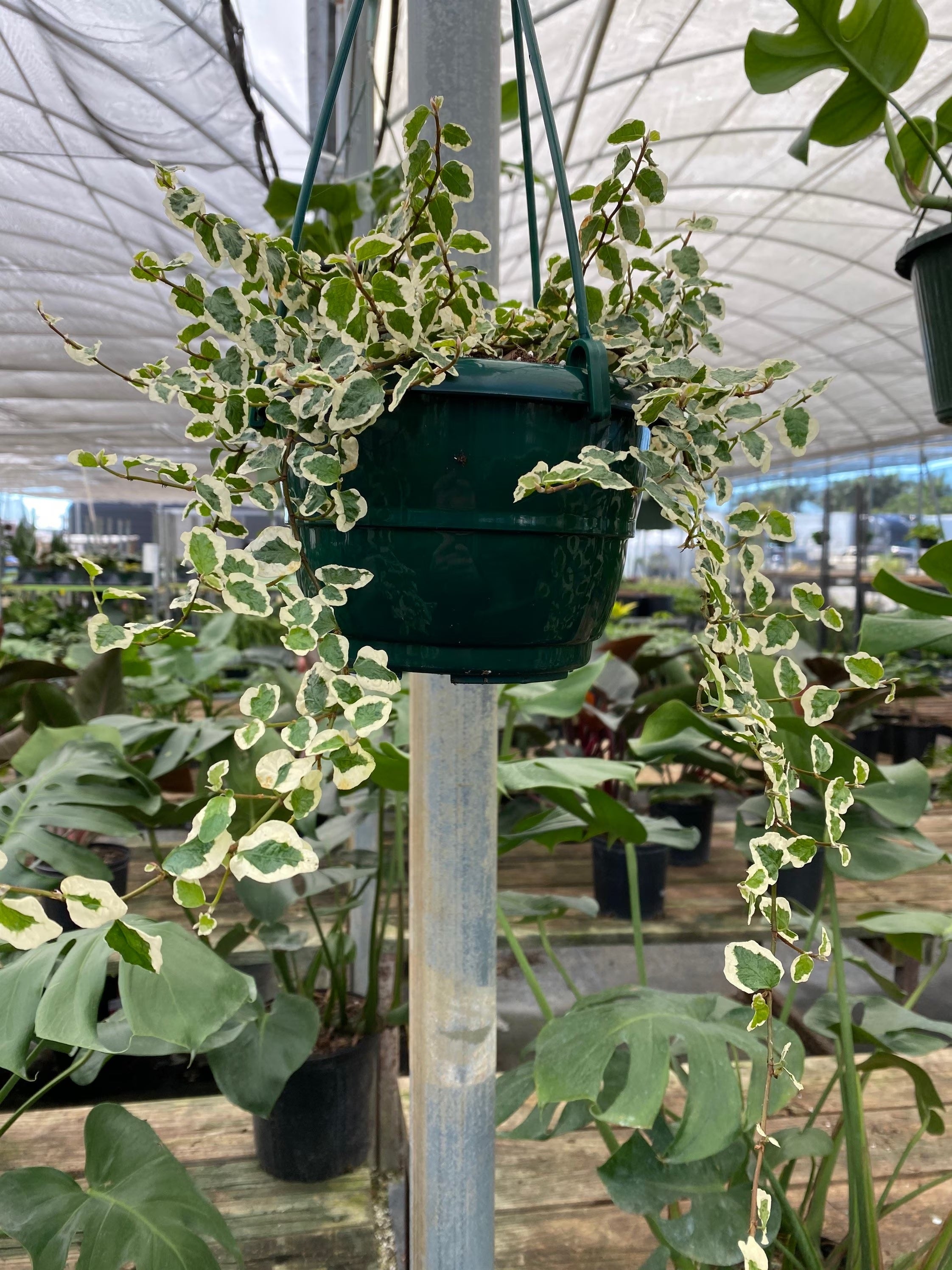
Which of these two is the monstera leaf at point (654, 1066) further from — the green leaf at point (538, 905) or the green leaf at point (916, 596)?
the green leaf at point (916, 596)

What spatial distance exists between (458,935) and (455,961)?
21 millimetres

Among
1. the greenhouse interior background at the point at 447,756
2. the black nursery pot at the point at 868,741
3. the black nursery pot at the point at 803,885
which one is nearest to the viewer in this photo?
the greenhouse interior background at the point at 447,756

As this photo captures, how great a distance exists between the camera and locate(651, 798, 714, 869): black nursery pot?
2533 mm

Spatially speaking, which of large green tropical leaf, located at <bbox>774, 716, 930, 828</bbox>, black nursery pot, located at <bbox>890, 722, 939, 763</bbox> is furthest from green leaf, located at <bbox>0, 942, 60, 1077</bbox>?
black nursery pot, located at <bbox>890, 722, 939, 763</bbox>

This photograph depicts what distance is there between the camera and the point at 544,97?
0.52 metres

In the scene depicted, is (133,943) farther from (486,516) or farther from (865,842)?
(865,842)

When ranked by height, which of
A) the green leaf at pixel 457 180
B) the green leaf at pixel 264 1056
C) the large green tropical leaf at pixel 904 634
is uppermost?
the green leaf at pixel 457 180

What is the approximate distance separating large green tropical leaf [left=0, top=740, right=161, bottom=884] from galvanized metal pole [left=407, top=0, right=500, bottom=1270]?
1.49 ft

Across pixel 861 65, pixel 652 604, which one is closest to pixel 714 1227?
pixel 861 65

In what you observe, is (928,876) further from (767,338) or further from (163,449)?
(163,449)

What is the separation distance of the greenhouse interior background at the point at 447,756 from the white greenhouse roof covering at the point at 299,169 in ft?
0.10

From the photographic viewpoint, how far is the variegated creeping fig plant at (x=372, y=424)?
474mm

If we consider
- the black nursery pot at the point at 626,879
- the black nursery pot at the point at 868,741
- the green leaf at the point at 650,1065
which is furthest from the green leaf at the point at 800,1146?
the black nursery pot at the point at 868,741

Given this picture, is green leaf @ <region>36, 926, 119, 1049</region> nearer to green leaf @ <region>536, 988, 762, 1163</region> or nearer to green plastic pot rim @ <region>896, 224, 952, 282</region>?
green leaf @ <region>536, 988, 762, 1163</region>
